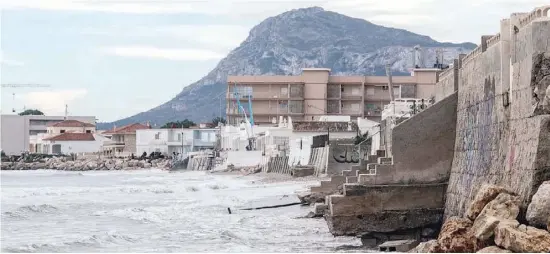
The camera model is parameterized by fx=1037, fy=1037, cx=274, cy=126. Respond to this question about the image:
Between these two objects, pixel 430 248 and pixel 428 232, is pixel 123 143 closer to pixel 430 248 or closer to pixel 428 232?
pixel 428 232

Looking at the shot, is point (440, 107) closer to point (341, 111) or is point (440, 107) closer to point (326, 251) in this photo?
point (326, 251)

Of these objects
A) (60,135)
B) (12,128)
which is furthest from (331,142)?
(12,128)

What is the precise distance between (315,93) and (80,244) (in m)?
78.0

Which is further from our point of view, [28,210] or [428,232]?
[28,210]

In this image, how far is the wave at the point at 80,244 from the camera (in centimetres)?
2353

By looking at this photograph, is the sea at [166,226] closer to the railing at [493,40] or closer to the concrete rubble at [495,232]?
the railing at [493,40]

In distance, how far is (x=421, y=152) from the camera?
22812mm

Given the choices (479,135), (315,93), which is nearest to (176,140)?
(315,93)

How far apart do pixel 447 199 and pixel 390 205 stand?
3.99 feet

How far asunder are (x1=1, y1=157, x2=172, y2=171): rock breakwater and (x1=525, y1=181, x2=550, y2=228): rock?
85.6m

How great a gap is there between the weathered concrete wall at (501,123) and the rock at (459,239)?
96cm

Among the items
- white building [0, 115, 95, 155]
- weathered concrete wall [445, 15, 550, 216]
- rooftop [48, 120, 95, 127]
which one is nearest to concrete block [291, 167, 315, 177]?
weathered concrete wall [445, 15, 550, 216]

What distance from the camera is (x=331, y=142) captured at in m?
48.2

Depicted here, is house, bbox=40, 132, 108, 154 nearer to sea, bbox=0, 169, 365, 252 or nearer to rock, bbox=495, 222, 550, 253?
sea, bbox=0, 169, 365, 252
